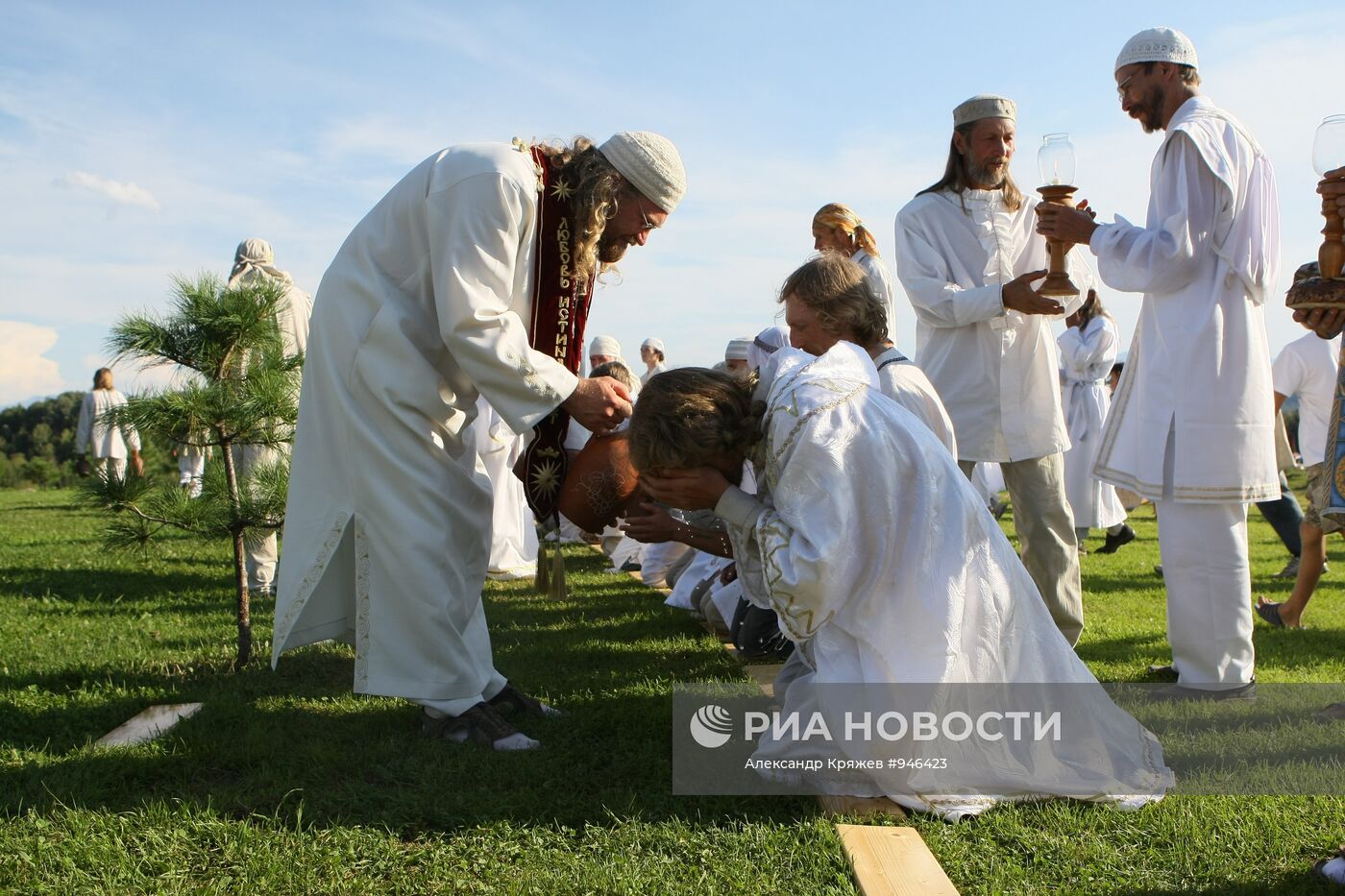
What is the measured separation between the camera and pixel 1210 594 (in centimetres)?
415

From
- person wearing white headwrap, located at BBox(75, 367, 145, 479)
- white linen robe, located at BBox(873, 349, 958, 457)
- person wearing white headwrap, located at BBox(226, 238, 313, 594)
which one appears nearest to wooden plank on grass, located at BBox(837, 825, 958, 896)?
white linen robe, located at BBox(873, 349, 958, 457)

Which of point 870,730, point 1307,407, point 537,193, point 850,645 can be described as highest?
point 537,193

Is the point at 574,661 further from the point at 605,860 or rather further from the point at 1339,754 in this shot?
the point at 1339,754

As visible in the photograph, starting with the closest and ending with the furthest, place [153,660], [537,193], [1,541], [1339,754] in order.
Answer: [1339,754] < [537,193] < [153,660] < [1,541]

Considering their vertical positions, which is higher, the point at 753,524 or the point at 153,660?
the point at 753,524

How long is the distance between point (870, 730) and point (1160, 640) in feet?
10.8

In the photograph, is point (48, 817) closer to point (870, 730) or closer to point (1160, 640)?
point (870, 730)

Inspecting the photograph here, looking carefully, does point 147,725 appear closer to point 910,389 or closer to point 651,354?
point 910,389

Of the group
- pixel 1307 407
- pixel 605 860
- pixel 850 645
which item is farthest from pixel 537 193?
pixel 1307 407

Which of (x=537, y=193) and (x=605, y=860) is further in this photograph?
(x=537, y=193)

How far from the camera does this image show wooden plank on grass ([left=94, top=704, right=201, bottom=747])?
3.73 meters

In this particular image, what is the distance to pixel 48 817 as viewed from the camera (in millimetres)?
3004

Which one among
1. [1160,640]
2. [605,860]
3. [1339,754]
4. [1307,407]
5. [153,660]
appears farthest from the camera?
[1307,407]

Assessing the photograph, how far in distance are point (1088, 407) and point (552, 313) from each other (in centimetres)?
723
